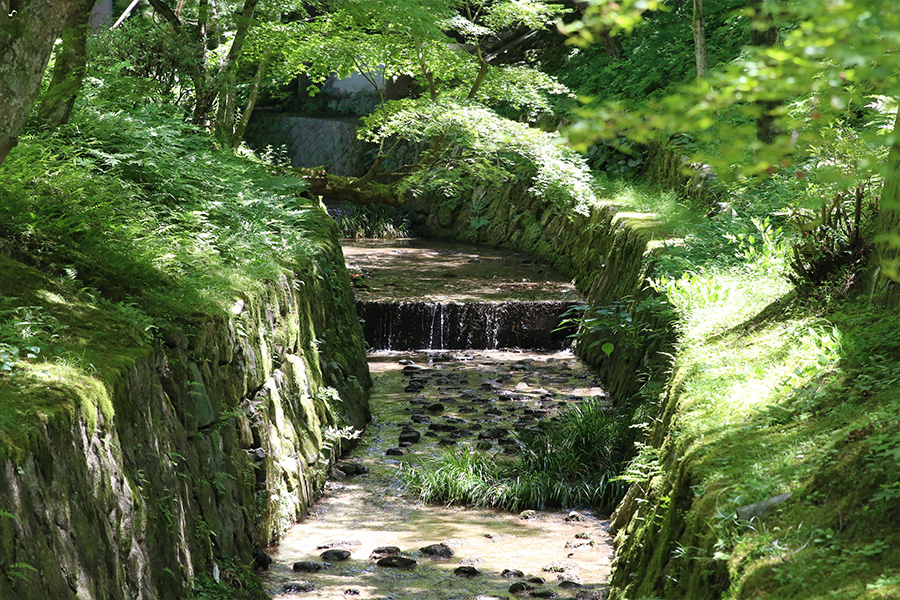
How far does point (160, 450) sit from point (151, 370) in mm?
405

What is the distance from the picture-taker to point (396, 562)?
589 cm

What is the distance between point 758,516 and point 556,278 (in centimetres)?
1205

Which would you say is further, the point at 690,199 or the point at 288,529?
the point at 690,199

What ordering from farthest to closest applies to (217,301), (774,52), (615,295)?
(615,295) < (217,301) < (774,52)

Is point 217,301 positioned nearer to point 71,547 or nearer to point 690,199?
point 71,547

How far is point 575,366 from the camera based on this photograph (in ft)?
38.3

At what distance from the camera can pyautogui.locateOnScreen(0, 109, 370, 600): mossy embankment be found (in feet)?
10.7

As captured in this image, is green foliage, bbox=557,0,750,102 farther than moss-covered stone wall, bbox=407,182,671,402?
Yes

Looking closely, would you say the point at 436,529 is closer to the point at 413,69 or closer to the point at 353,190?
the point at 353,190

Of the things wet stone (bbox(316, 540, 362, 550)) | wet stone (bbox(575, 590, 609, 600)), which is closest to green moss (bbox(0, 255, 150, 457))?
wet stone (bbox(316, 540, 362, 550))

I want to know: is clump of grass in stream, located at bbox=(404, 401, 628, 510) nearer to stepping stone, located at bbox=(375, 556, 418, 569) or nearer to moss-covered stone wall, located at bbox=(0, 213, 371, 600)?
moss-covered stone wall, located at bbox=(0, 213, 371, 600)

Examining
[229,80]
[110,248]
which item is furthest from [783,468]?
[229,80]

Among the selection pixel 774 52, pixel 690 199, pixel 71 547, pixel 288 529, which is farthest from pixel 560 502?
pixel 690 199

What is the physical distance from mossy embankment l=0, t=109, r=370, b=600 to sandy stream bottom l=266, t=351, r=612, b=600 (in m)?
0.29
